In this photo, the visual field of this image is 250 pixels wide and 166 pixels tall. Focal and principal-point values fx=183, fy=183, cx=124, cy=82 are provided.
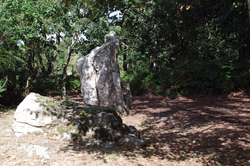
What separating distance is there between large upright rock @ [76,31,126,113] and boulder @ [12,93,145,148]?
2.88 meters

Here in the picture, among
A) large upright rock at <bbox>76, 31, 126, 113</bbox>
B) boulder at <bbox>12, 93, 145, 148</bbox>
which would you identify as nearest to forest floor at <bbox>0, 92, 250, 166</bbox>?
boulder at <bbox>12, 93, 145, 148</bbox>

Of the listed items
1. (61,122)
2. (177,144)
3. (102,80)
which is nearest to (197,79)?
(102,80)

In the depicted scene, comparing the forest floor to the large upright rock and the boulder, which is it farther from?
the large upright rock

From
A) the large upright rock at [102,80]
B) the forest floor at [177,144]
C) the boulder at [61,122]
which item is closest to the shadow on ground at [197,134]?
the forest floor at [177,144]

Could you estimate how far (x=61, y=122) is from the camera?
4.04 meters

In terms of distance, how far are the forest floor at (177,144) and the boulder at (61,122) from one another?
0.34 meters

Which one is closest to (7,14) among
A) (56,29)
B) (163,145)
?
(56,29)

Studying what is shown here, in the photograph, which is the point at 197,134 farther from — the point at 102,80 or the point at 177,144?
the point at 102,80

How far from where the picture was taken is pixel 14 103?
31.1 feet

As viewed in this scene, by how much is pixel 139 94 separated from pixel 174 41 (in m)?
4.49

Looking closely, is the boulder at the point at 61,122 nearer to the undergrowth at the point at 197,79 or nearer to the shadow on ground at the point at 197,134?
the shadow on ground at the point at 197,134

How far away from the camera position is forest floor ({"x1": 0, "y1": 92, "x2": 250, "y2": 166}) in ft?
10.3

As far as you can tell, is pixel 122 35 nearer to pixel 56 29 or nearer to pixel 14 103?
pixel 56 29

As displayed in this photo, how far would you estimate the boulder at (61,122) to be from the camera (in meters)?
3.92
